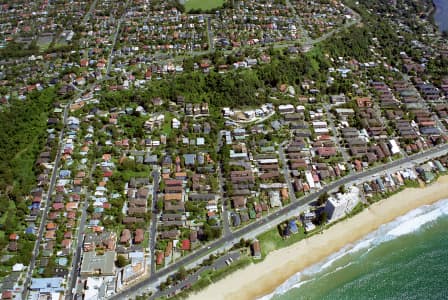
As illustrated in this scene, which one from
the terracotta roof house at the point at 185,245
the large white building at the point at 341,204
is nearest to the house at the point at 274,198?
the large white building at the point at 341,204

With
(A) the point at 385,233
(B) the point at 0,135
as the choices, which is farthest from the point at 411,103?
(B) the point at 0,135

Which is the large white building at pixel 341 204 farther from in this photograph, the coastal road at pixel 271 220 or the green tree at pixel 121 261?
the green tree at pixel 121 261

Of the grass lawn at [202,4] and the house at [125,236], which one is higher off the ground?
the grass lawn at [202,4]

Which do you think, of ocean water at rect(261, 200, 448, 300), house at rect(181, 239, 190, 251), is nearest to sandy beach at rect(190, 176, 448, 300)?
ocean water at rect(261, 200, 448, 300)

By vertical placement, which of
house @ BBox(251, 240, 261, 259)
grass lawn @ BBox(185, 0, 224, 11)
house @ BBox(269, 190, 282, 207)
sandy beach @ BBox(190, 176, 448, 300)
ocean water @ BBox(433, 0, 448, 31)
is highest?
grass lawn @ BBox(185, 0, 224, 11)

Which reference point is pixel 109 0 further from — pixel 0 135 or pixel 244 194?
Answer: pixel 244 194

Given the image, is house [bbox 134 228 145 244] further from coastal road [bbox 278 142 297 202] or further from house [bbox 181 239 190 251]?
coastal road [bbox 278 142 297 202]
